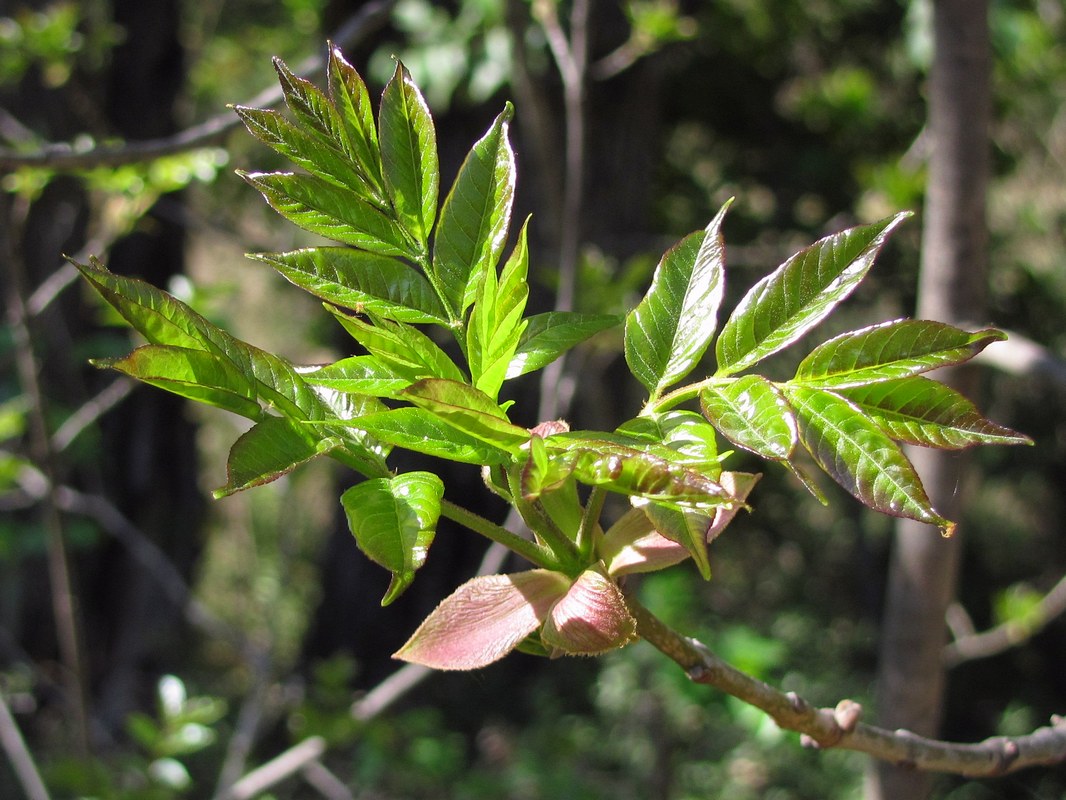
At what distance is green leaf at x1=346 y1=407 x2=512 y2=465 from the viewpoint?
1.67 feet

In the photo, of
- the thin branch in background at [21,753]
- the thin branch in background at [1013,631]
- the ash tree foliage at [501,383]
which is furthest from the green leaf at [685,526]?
the thin branch in background at [21,753]

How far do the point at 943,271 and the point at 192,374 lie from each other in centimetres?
111

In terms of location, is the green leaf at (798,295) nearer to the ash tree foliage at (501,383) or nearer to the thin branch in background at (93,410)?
the ash tree foliage at (501,383)

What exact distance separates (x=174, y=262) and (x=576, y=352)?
93.2 inches

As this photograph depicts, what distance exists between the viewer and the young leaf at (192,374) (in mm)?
474

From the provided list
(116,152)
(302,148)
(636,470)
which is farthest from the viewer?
(116,152)

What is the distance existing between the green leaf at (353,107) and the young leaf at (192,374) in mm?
136

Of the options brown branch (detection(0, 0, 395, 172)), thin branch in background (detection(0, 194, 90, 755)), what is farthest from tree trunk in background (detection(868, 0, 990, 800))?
thin branch in background (detection(0, 194, 90, 755))

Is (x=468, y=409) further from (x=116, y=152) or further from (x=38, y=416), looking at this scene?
(x=38, y=416)

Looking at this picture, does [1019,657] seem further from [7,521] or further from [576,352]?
[7,521]

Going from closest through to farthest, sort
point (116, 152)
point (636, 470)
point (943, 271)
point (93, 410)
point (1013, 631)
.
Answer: point (636, 470)
point (116, 152)
point (943, 271)
point (1013, 631)
point (93, 410)

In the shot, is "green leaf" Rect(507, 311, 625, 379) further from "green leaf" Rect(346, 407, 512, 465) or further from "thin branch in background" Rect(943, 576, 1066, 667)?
"thin branch in background" Rect(943, 576, 1066, 667)

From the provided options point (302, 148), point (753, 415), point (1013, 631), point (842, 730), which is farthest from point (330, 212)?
point (1013, 631)

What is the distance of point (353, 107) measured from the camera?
0.55 metres
